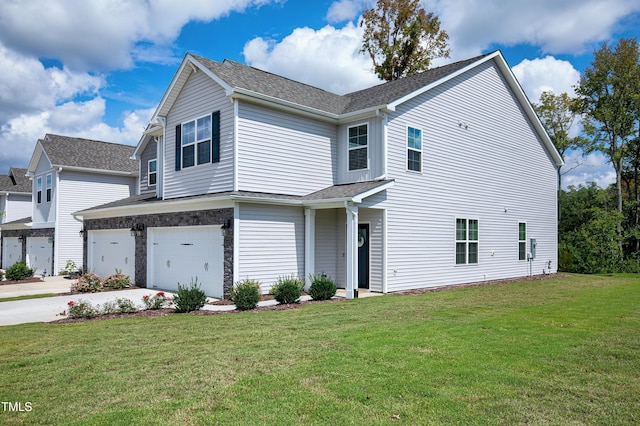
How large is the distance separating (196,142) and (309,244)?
17.3ft

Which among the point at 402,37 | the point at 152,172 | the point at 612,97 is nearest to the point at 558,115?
the point at 612,97

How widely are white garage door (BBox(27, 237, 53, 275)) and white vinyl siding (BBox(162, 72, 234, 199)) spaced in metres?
11.8

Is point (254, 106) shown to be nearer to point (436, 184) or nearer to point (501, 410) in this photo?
point (436, 184)

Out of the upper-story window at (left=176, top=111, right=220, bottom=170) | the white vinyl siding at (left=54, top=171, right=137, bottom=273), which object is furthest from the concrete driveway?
the upper-story window at (left=176, top=111, right=220, bottom=170)

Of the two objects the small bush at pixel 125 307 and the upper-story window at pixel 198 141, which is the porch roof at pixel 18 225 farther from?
the small bush at pixel 125 307

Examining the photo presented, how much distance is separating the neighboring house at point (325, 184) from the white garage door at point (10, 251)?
464 inches

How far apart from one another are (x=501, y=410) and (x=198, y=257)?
11.6 m

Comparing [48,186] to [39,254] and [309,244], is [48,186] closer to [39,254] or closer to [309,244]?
[39,254]

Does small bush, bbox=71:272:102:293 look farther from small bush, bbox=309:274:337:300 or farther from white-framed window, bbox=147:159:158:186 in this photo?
small bush, bbox=309:274:337:300

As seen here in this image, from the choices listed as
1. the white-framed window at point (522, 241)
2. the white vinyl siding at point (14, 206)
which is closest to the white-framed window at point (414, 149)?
the white-framed window at point (522, 241)

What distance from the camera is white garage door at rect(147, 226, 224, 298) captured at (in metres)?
13.8

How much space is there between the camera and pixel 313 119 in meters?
15.8

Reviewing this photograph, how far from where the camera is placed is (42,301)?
1368 centimetres

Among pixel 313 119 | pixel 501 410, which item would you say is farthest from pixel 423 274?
pixel 501 410
